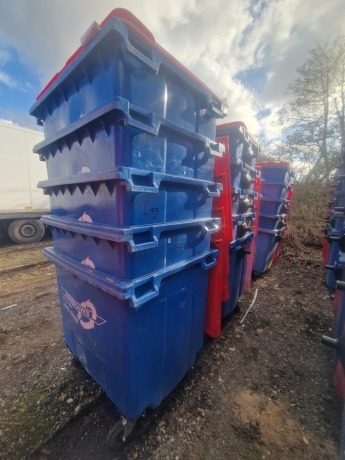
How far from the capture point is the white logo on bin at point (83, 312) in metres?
1.45

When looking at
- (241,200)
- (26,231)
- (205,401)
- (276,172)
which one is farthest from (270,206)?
(26,231)

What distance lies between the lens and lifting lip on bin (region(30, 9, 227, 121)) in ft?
3.06

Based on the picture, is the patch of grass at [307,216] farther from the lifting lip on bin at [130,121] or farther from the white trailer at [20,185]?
the white trailer at [20,185]

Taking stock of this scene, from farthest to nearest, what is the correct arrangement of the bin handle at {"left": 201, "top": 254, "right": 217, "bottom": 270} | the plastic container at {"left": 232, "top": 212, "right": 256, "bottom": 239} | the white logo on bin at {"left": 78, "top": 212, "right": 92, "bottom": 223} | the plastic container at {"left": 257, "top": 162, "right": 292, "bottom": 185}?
the plastic container at {"left": 257, "top": 162, "right": 292, "bottom": 185}, the plastic container at {"left": 232, "top": 212, "right": 256, "bottom": 239}, the bin handle at {"left": 201, "top": 254, "right": 217, "bottom": 270}, the white logo on bin at {"left": 78, "top": 212, "right": 92, "bottom": 223}

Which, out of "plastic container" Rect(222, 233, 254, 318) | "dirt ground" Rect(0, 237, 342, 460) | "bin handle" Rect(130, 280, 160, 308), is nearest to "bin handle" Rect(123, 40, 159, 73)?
"bin handle" Rect(130, 280, 160, 308)

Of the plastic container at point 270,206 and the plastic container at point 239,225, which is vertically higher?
the plastic container at point 270,206

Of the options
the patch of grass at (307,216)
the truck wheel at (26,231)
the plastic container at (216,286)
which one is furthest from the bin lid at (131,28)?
the truck wheel at (26,231)

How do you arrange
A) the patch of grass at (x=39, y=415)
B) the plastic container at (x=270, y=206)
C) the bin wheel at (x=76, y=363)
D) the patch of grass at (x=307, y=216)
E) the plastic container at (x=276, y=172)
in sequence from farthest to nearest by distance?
the patch of grass at (x=307, y=216)
the plastic container at (x=270, y=206)
the plastic container at (x=276, y=172)
the bin wheel at (x=76, y=363)
the patch of grass at (x=39, y=415)

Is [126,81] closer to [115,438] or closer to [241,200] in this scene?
[241,200]

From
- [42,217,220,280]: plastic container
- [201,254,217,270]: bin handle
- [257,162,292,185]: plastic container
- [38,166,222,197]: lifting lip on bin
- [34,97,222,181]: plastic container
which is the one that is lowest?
[201,254,217,270]: bin handle

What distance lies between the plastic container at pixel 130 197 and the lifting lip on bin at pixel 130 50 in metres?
0.58

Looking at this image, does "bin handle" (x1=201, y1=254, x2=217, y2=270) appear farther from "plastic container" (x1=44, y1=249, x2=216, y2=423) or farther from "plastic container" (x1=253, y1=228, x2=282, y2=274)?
"plastic container" (x1=253, y1=228, x2=282, y2=274)

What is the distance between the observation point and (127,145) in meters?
1.06

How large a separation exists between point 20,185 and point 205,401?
7333mm
